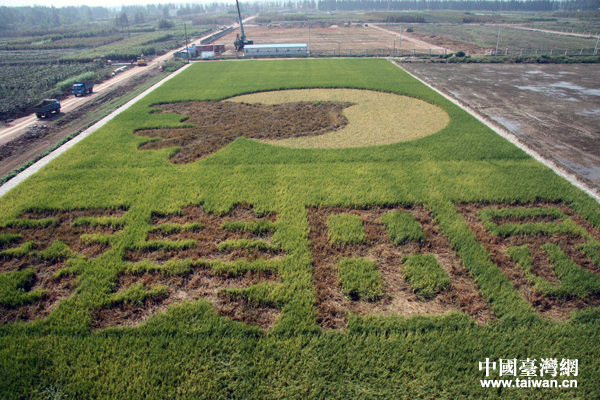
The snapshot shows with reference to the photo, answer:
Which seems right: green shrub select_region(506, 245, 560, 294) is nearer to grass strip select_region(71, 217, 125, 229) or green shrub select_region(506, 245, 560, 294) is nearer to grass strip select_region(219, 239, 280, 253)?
grass strip select_region(219, 239, 280, 253)

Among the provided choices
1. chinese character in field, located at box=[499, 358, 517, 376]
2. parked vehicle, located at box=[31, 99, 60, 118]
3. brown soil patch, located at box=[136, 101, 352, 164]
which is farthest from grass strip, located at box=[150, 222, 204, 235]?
Answer: parked vehicle, located at box=[31, 99, 60, 118]

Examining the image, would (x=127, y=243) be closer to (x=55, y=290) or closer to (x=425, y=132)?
(x=55, y=290)

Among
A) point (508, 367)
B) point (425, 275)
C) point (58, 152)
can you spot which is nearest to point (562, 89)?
point (425, 275)

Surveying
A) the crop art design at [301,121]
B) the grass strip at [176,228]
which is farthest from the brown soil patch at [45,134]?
the grass strip at [176,228]

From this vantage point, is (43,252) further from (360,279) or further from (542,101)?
(542,101)

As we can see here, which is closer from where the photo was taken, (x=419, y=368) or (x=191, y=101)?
(x=419, y=368)

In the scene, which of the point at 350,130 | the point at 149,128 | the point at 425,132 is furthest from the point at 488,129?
the point at 149,128
